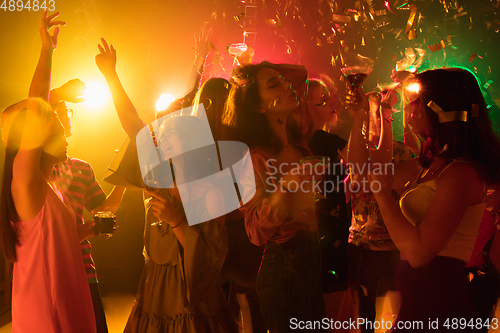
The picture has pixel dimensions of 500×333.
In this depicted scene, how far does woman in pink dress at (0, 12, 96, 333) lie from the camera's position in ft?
4.29

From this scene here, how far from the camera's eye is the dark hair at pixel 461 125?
3.91 feet

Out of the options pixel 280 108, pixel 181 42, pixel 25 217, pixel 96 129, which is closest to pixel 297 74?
pixel 280 108

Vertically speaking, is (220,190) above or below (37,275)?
above

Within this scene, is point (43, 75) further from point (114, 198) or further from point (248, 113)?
point (248, 113)

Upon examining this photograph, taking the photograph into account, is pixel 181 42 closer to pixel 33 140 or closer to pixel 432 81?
pixel 33 140

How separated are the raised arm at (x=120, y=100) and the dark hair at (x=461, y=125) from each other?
4.24ft

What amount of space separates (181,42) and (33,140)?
2053 millimetres

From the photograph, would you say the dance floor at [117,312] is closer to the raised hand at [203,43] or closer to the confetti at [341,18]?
the confetti at [341,18]

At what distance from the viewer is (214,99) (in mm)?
1742

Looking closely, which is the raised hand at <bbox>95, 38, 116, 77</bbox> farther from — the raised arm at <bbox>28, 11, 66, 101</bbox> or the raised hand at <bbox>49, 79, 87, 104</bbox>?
the raised hand at <bbox>49, 79, 87, 104</bbox>

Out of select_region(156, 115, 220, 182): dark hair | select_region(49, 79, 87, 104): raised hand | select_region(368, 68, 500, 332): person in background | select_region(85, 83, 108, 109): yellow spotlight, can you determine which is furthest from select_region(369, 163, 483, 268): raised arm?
select_region(85, 83, 108, 109): yellow spotlight

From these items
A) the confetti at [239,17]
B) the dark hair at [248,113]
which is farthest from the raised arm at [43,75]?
the confetti at [239,17]

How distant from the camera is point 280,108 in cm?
158

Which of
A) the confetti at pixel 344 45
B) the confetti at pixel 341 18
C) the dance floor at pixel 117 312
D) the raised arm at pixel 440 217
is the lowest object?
the dance floor at pixel 117 312
